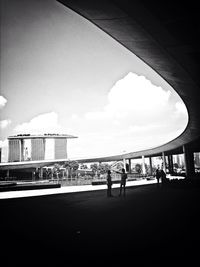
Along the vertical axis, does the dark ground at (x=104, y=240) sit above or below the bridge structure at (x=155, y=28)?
below

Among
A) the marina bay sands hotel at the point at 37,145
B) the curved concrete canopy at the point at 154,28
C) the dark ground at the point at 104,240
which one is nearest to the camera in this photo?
the dark ground at the point at 104,240

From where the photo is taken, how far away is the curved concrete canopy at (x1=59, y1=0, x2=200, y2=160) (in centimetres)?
616

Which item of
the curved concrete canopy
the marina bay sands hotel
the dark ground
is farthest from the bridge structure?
the marina bay sands hotel

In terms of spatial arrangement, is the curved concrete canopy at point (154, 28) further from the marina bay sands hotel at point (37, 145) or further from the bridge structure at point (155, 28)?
the marina bay sands hotel at point (37, 145)

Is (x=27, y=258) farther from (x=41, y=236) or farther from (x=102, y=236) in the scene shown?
(x=102, y=236)

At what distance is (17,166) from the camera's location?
276 ft

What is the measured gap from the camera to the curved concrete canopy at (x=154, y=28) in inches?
243

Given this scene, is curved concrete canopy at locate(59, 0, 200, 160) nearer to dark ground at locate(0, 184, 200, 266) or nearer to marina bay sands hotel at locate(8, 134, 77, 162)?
dark ground at locate(0, 184, 200, 266)

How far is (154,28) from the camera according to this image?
711 centimetres

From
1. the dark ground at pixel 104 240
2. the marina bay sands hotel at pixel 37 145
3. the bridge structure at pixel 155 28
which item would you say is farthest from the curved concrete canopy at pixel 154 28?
the marina bay sands hotel at pixel 37 145

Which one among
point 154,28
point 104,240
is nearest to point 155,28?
point 154,28

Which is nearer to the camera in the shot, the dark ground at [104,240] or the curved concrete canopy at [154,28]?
the dark ground at [104,240]

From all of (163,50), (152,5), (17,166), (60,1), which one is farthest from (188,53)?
(17,166)

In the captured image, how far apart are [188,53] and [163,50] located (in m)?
1.17
